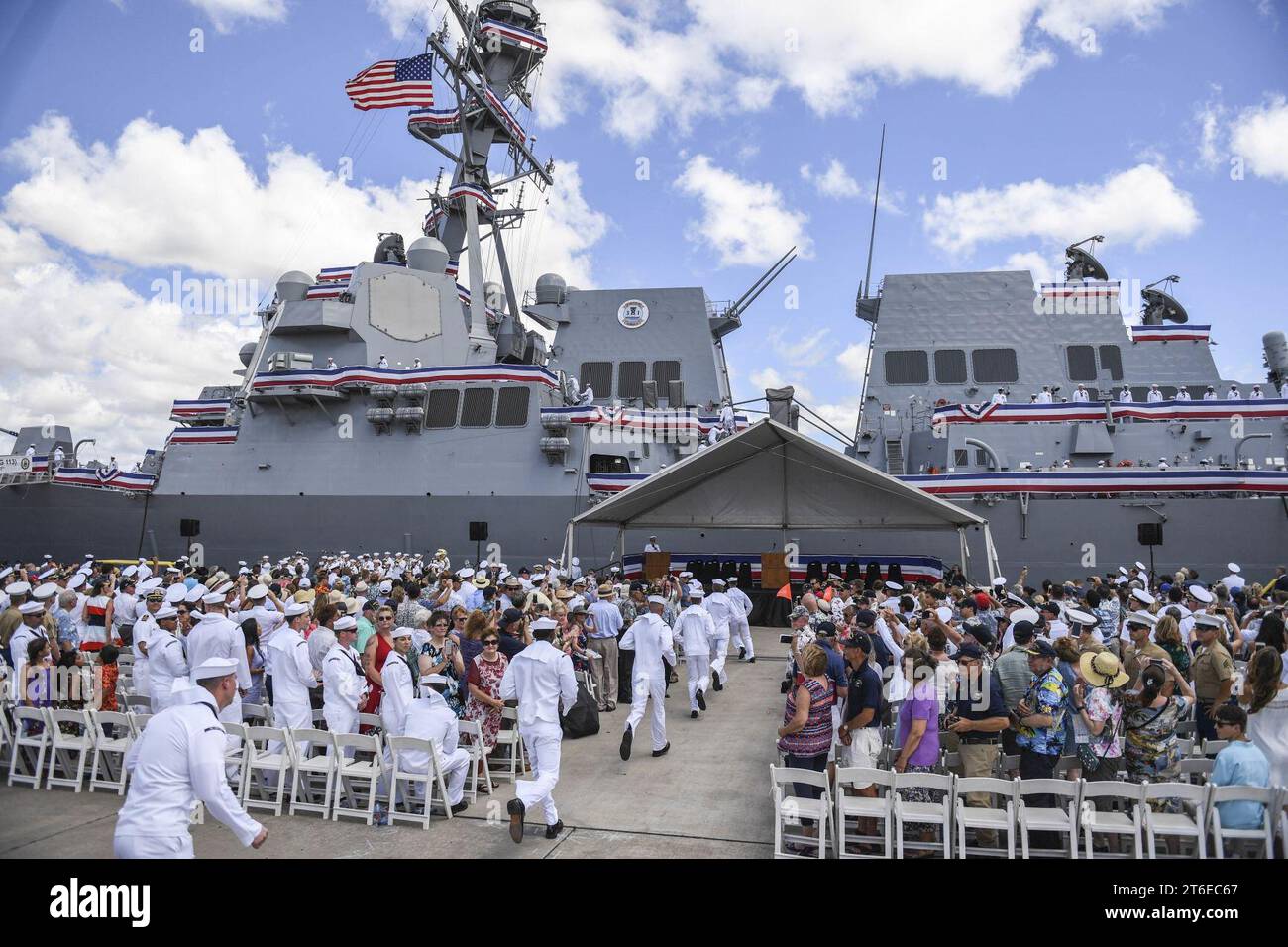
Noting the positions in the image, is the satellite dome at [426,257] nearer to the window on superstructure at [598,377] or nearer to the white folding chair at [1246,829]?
the window on superstructure at [598,377]

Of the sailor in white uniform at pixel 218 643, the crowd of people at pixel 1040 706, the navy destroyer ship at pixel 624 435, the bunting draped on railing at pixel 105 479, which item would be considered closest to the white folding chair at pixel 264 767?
the sailor in white uniform at pixel 218 643

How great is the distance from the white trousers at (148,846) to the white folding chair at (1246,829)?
16.4 ft

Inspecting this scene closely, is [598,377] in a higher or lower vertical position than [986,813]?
higher

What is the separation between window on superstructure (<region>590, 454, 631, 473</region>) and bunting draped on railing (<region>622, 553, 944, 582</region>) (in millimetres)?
2503

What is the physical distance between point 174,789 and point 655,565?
1523 cm

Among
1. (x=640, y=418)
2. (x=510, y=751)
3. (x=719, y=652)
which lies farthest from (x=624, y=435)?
(x=510, y=751)

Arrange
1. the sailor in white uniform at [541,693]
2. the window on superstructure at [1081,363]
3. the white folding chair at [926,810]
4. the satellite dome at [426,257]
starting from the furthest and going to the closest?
the satellite dome at [426,257] → the window on superstructure at [1081,363] → the sailor in white uniform at [541,693] → the white folding chair at [926,810]

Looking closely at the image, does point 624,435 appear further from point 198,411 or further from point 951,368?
point 198,411

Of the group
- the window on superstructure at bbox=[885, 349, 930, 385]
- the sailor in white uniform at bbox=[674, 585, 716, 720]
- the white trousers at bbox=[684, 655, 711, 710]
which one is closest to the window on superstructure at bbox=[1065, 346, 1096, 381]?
the window on superstructure at bbox=[885, 349, 930, 385]

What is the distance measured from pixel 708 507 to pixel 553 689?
10.5 meters

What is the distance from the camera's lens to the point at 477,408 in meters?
19.9

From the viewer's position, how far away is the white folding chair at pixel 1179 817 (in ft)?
12.7

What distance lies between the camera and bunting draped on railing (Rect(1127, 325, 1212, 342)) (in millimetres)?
20609

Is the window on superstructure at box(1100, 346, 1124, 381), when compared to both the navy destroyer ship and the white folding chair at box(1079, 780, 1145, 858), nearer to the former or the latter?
the navy destroyer ship
